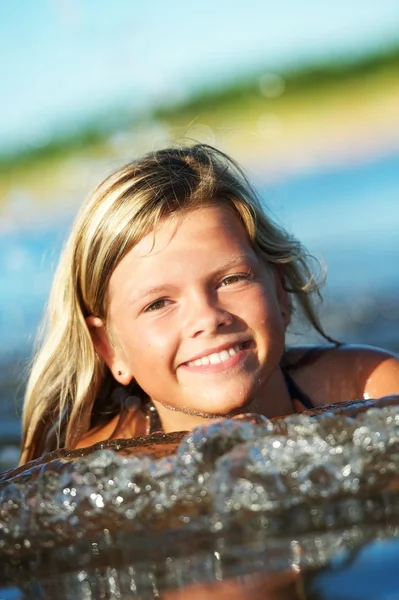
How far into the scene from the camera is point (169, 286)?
3.07 m

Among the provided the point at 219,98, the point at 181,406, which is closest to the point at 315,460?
the point at 181,406

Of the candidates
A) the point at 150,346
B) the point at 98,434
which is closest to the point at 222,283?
the point at 150,346

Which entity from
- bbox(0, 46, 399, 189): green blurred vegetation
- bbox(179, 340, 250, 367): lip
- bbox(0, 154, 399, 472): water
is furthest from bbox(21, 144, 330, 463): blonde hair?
bbox(0, 46, 399, 189): green blurred vegetation

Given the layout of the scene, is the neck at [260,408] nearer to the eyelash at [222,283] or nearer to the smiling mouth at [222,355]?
the smiling mouth at [222,355]

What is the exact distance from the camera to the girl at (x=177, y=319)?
10.2 ft

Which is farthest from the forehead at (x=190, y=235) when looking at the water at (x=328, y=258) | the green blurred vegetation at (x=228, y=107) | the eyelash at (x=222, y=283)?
the green blurred vegetation at (x=228, y=107)

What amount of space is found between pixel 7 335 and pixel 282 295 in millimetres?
4880

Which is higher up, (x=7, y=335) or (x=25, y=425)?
(x=7, y=335)

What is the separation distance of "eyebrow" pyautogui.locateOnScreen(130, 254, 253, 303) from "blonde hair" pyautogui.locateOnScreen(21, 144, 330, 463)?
15 cm

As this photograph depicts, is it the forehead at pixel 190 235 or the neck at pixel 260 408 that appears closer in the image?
the forehead at pixel 190 235

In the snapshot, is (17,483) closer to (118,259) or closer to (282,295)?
(118,259)

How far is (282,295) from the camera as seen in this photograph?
11.6 feet

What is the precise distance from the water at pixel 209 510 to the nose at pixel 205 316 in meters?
0.54

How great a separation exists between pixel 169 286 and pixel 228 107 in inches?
563
